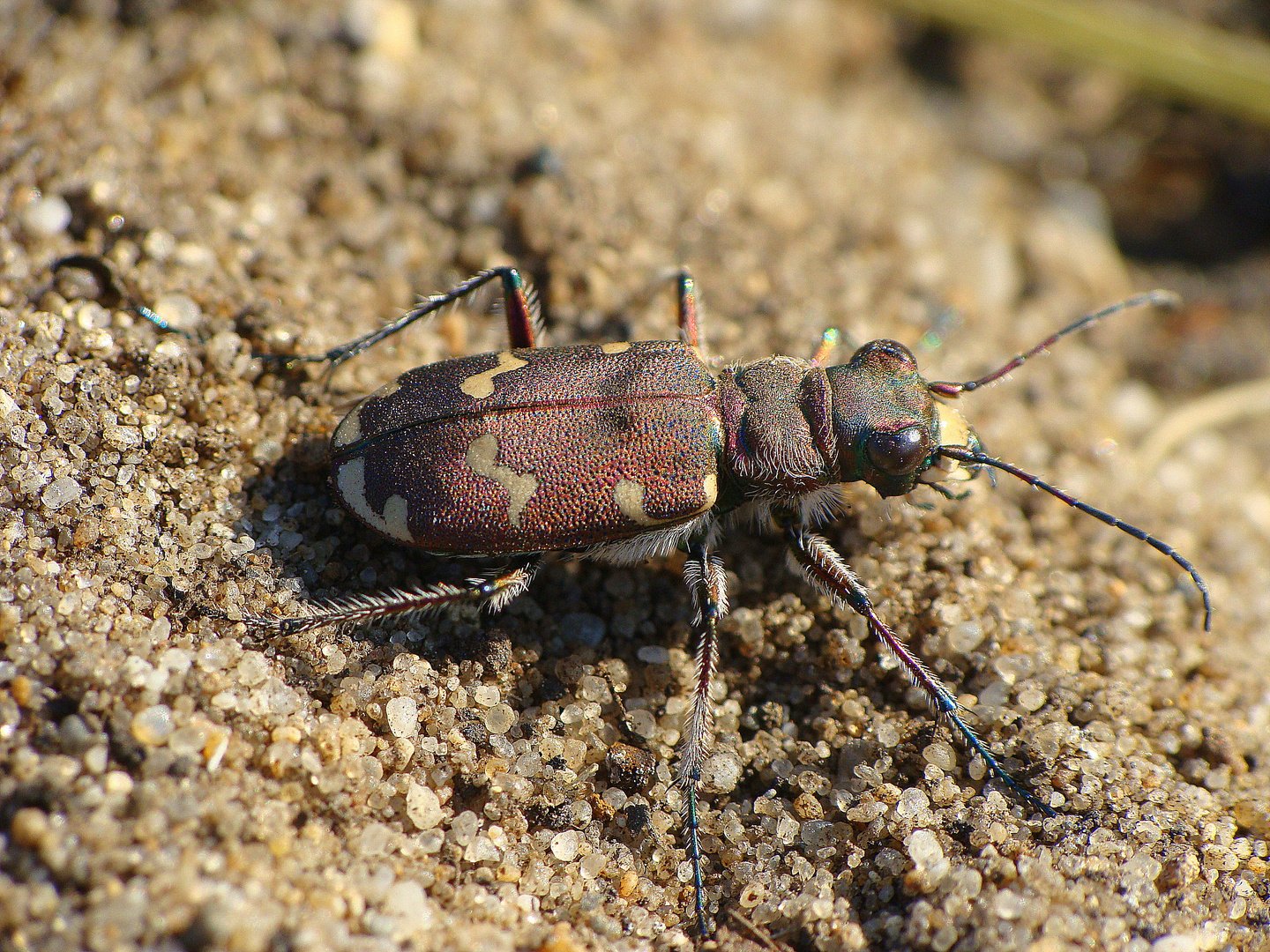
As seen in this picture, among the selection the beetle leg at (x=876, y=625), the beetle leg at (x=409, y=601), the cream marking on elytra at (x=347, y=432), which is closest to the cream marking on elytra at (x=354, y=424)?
the cream marking on elytra at (x=347, y=432)

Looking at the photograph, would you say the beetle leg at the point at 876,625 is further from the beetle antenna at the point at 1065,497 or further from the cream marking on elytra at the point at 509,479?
the cream marking on elytra at the point at 509,479

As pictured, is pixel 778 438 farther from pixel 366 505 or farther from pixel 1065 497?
pixel 366 505

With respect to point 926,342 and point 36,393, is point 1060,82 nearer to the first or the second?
point 926,342

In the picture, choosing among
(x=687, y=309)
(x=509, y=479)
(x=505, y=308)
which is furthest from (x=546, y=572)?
(x=687, y=309)

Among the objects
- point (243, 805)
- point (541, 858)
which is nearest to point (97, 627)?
point (243, 805)

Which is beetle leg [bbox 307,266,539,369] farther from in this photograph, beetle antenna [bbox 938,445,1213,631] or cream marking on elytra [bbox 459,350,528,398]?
beetle antenna [bbox 938,445,1213,631]

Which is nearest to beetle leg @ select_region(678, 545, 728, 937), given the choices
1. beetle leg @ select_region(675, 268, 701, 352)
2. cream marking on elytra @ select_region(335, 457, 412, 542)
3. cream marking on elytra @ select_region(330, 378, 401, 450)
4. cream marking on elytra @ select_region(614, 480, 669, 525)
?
cream marking on elytra @ select_region(614, 480, 669, 525)
